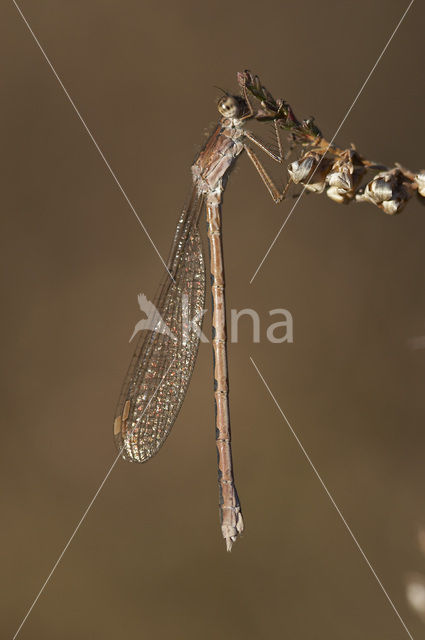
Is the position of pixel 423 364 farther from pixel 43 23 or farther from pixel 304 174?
pixel 43 23

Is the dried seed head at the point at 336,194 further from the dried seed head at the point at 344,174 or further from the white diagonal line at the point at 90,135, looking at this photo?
the white diagonal line at the point at 90,135

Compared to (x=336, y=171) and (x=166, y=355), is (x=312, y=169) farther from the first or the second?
(x=166, y=355)

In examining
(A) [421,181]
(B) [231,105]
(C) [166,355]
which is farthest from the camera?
(C) [166,355]

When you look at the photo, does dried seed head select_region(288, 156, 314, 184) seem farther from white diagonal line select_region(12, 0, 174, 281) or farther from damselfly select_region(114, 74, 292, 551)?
white diagonal line select_region(12, 0, 174, 281)

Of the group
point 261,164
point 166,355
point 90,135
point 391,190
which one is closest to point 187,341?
point 166,355

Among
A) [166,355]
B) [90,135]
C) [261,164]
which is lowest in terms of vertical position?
[166,355]

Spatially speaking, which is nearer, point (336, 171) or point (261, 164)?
point (336, 171)

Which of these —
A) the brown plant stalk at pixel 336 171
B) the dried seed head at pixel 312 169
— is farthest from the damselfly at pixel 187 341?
the dried seed head at pixel 312 169

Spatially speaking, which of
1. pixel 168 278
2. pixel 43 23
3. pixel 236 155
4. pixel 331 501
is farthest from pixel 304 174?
pixel 43 23
